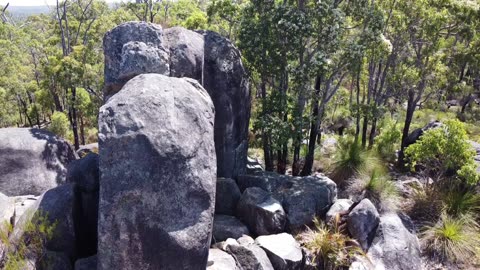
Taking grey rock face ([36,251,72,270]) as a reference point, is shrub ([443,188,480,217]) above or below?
below

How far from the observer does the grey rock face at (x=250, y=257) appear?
9.10 meters

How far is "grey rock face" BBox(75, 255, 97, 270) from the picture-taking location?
7.77 meters

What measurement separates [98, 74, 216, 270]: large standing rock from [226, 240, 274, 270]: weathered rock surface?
203cm

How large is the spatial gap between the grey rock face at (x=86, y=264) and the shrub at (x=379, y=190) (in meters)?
8.81

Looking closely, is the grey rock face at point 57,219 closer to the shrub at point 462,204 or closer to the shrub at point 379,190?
the shrub at point 379,190

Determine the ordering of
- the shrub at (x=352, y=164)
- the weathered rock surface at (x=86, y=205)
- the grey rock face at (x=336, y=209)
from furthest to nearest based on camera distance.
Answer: the shrub at (x=352, y=164) < the grey rock face at (x=336, y=209) < the weathered rock surface at (x=86, y=205)

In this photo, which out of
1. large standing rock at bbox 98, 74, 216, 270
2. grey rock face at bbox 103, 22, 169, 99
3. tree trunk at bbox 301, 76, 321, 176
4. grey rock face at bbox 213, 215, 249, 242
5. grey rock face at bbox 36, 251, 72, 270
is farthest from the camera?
tree trunk at bbox 301, 76, 321, 176

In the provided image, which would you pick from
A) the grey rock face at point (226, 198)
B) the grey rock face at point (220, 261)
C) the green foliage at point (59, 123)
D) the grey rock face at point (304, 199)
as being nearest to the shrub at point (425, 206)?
the grey rock face at point (304, 199)

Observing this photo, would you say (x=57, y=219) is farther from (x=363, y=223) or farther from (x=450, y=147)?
(x=450, y=147)

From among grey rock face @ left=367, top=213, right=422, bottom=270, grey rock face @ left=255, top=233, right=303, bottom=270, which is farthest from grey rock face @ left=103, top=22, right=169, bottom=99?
grey rock face @ left=367, top=213, right=422, bottom=270

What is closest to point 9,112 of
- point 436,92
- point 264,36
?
point 264,36

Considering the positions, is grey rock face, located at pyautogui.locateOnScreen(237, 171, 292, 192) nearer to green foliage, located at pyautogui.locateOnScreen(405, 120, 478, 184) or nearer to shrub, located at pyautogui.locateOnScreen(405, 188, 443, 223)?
green foliage, located at pyautogui.locateOnScreen(405, 120, 478, 184)

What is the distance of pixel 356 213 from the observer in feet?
35.7

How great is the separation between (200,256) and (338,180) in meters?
8.64
